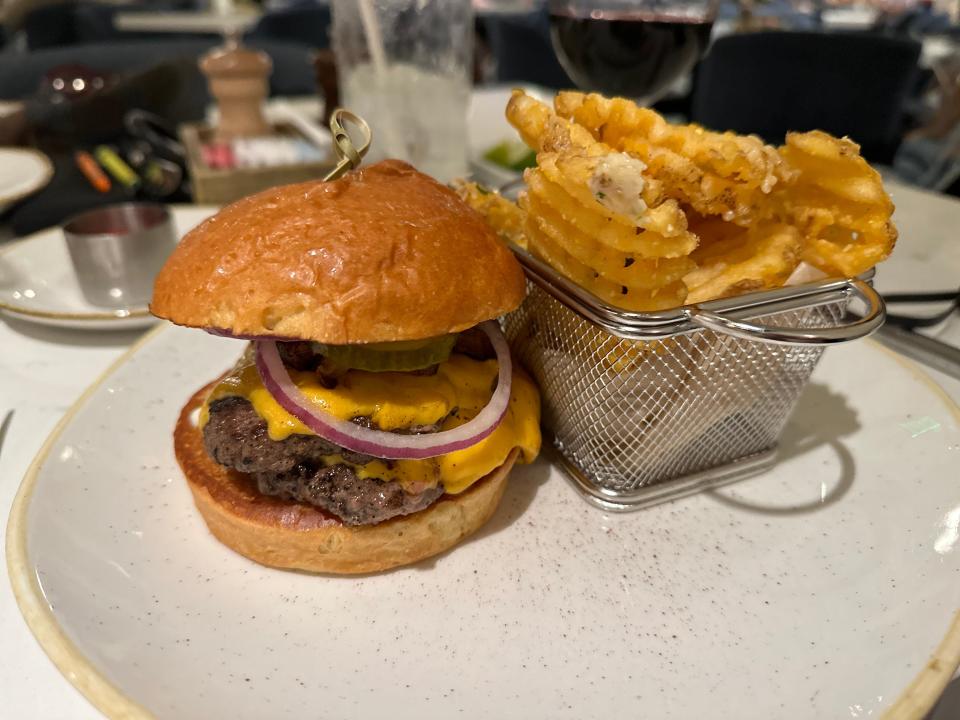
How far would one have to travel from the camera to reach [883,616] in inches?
45.6

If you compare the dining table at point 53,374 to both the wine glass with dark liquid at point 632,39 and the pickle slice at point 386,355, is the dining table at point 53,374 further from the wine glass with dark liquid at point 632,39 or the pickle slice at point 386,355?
the wine glass with dark liquid at point 632,39

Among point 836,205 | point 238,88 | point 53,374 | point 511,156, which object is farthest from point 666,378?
point 238,88

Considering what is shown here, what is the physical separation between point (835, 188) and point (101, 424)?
1684mm

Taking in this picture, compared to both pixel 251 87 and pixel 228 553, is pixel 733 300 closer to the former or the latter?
pixel 228 553

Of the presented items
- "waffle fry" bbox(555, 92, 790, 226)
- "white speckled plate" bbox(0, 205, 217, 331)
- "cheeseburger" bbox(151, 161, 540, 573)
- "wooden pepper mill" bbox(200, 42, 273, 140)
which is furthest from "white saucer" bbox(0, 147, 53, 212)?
"waffle fry" bbox(555, 92, 790, 226)

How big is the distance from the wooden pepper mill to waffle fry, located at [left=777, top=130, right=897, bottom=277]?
269 centimetres

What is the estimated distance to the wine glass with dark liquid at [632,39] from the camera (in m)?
2.21

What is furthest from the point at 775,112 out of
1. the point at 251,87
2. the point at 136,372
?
the point at 136,372

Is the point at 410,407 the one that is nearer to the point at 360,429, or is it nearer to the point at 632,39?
the point at 360,429

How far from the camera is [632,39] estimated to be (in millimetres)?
2219

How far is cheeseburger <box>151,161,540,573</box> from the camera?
46.0 inches

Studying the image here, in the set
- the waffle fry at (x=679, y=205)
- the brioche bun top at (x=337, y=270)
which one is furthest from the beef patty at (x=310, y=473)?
the waffle fry at (x=679, y=205)

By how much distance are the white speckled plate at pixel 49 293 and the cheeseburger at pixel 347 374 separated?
2.44 ft

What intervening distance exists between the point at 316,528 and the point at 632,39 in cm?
188
